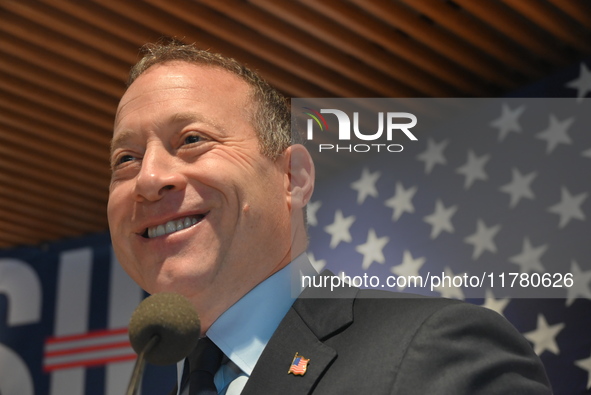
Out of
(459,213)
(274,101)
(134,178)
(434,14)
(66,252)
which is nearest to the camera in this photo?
(134,178)

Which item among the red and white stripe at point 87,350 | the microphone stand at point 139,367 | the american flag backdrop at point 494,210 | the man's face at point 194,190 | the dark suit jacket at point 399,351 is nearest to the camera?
the microphone stand at point 139,367

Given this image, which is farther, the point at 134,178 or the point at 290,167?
the point at 290,167

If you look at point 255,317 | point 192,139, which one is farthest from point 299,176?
point 255,317

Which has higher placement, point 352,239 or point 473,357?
point 352,239

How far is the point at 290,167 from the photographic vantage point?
6.57ft

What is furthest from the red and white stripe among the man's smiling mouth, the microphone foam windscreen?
the microphone foam windscreen

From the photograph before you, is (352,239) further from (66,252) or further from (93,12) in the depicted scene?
(66,252)

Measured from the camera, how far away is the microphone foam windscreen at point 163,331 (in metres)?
1.17

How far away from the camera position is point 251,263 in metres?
1.80

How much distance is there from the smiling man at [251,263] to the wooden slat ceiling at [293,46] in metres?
2.29

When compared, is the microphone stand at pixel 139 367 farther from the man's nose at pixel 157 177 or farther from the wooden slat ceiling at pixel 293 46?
the wooden slat ceiling at pixel 293 46

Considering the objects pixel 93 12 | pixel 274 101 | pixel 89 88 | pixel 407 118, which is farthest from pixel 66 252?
pixel 274 101

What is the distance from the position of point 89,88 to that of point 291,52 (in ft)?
4.40

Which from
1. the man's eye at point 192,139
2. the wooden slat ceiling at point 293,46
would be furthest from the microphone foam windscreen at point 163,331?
the wooden slat ceiling at point 293,46
